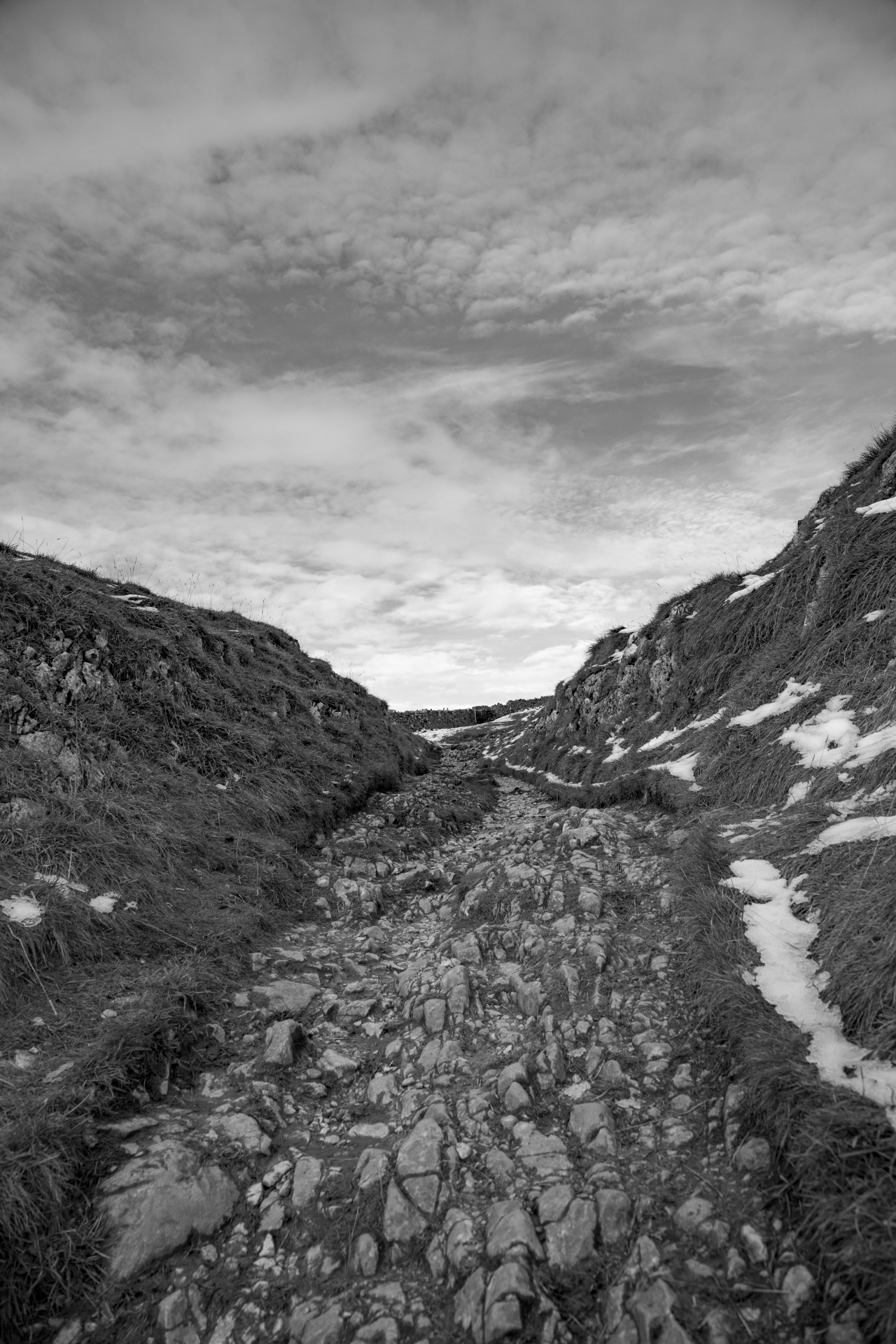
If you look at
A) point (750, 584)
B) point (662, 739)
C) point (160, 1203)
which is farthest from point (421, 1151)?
point (750, 584)

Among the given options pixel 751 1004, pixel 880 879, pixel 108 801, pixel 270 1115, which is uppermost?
pixel 108 801

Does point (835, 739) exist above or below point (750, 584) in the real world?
below

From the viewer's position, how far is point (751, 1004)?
15.1 ft

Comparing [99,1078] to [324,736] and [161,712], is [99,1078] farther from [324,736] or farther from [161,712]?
[324,736]

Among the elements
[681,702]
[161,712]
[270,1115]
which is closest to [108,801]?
[161,712]

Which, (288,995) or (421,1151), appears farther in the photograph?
(288,995)

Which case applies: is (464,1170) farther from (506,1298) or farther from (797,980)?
(797,980)

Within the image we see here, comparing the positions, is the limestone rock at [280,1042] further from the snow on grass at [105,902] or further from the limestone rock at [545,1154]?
the snow on grass at [105,902]

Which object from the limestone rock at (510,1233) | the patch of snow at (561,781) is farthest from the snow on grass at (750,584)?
the limestone rock at (510,1233)

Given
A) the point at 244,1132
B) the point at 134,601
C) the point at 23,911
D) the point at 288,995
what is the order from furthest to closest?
the point at 134,601, the point at 288,995, the point at 23,911, the point at 244,1132

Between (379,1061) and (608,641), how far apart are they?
74.9 ft

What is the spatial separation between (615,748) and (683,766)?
20.8ft

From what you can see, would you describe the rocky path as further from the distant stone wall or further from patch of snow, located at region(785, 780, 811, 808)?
the distant stone wall

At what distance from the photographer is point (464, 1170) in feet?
13.2
